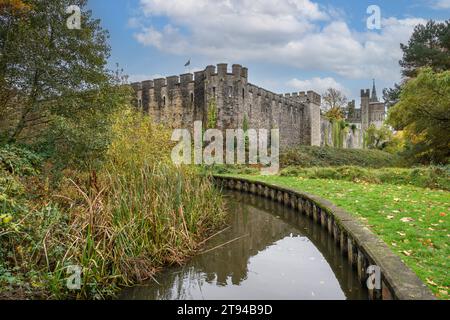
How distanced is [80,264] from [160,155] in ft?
14.7

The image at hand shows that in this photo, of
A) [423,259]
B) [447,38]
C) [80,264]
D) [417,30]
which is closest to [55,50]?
[80,264]

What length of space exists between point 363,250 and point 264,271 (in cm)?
151

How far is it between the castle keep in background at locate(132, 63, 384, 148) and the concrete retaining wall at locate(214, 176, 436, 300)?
442 inches

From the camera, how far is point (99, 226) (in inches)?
176

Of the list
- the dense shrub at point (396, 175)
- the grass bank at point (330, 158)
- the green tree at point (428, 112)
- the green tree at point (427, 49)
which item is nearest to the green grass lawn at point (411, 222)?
the dense shrub at point (396, 175)

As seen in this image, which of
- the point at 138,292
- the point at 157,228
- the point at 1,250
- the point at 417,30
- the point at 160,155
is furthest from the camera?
the point at 417,30

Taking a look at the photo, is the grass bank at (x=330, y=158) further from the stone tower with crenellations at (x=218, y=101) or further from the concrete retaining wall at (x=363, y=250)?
the concrete retaining wall at (x=363, y=250)

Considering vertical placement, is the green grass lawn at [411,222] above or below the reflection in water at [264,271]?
above

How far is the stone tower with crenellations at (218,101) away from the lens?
21266 millimetres

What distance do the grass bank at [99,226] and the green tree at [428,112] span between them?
391 inches

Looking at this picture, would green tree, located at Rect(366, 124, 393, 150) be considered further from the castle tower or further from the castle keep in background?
the castle tower

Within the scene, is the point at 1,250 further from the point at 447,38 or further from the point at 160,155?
the point at 447,38

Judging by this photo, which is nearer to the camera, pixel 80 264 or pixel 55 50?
pixel 80 264

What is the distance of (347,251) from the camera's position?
5.55 m
